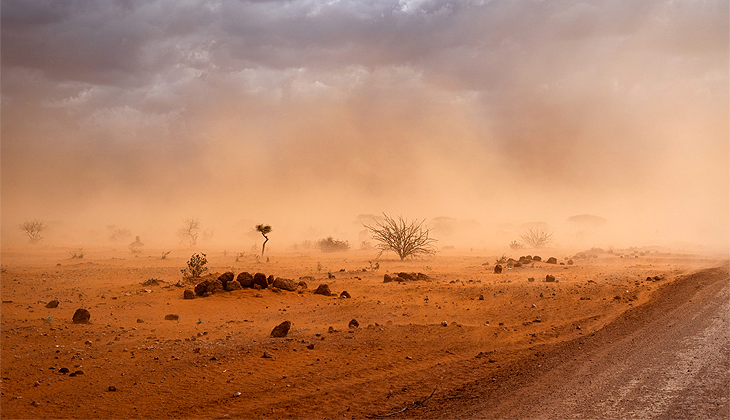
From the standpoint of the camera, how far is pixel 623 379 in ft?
20.1

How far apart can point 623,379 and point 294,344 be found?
18.2ft

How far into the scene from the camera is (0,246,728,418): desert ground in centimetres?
618

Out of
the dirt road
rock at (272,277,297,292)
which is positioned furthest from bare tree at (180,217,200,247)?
the dirt road

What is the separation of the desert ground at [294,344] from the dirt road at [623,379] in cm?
10

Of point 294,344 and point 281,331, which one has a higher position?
point 281,331

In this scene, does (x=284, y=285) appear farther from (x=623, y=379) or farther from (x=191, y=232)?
(x=191, y=232)

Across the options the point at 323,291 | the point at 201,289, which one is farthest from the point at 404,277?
the point at 201,289

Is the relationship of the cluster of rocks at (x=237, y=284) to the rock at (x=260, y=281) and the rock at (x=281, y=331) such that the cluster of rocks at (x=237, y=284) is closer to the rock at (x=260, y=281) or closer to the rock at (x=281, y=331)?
the rock at (x=260, y=281)

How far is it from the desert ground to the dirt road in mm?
101

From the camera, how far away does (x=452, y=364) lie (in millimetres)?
7680

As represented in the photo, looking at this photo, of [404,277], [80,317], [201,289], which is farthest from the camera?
[404,277]

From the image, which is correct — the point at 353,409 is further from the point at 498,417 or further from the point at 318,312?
the point at 318,312

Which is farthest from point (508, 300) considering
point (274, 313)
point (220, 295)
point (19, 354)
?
point (19, 354)

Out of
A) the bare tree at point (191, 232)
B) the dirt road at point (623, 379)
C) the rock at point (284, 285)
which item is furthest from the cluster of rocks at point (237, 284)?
the bare tree at point (191, 232)
